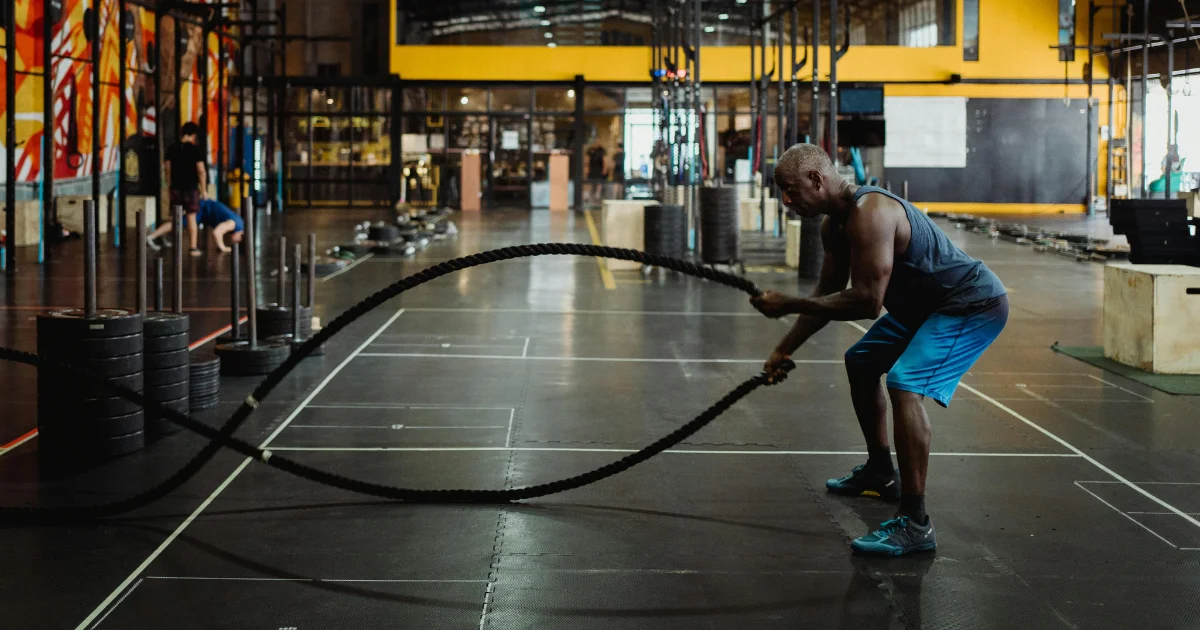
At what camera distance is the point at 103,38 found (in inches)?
886

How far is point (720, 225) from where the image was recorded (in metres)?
16.4

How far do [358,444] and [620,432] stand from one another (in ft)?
4.63

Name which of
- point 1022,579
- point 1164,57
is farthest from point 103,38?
point 1164,57

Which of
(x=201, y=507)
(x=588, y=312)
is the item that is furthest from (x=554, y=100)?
(x=201, y=507)

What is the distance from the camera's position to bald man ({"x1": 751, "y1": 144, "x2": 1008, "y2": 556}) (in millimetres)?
4617

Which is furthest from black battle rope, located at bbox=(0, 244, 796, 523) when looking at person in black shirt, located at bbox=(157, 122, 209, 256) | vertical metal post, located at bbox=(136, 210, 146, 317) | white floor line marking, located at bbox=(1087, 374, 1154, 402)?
person in black shirt, located at bbox=(157, 122, 209, 256)

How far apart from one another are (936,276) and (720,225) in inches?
456

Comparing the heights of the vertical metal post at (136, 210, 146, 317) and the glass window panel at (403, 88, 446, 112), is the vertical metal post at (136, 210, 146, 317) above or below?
below

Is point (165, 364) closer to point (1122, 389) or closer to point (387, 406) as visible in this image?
point (387, 406)

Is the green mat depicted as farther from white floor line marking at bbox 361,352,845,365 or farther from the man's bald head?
the man's bald head

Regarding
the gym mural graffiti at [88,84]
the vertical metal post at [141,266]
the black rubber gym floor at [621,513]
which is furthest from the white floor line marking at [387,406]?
the gym mural graffiti at [88,84]

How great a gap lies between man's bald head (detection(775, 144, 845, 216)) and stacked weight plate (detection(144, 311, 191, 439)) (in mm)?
3476

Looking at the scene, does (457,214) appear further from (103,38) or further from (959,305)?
(959,305)

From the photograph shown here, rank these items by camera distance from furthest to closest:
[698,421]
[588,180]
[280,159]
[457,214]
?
[588,180]
[280,159]
[457,214]
[698,421]
